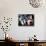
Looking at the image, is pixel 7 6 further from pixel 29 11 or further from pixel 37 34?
pixel 37 34

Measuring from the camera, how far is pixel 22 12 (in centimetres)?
525

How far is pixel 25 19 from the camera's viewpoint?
17.2 feet

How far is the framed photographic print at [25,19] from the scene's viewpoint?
5.23 meters

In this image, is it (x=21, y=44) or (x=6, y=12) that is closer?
(x=21, y=44)

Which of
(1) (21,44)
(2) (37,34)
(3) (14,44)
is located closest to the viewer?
(3) (14,44)

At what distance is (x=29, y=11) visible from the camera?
523 cm

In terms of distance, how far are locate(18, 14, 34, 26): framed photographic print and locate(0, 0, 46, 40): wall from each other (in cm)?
12

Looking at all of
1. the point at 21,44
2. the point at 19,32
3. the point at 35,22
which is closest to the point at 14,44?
the point at 21,44

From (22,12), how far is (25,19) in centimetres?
30

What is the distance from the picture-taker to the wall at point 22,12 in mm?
5184

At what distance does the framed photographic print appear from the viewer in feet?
17.2

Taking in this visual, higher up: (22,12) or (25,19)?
(22,12)

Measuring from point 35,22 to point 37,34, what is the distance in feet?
1.54

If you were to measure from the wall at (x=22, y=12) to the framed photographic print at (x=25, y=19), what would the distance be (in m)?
0.12
